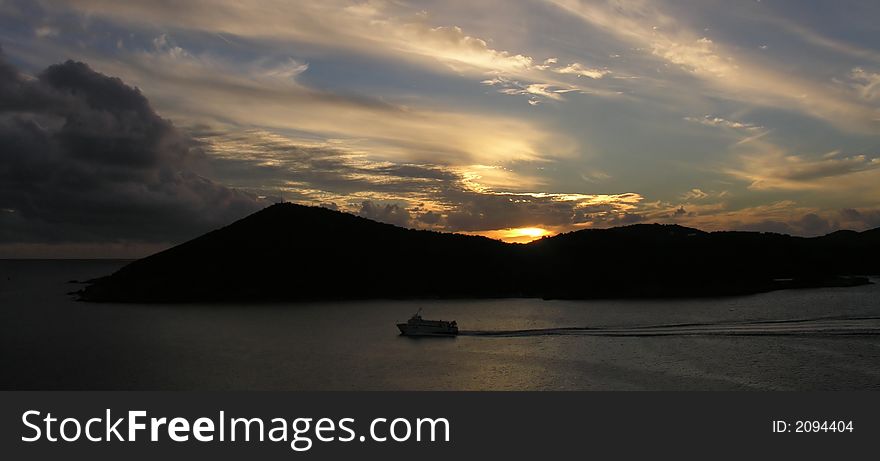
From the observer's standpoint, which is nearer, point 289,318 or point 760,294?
point 289,318

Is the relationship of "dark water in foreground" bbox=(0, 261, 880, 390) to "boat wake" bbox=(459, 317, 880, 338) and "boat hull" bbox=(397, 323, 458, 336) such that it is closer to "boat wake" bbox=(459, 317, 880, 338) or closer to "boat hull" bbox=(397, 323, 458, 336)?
"boat wake" bbox=(459, 317, 880, 338)

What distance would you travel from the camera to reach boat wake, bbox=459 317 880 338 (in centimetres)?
9006

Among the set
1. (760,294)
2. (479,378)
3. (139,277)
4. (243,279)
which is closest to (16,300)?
(139,277)

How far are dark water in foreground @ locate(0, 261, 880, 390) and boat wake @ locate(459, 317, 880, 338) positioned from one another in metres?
0.28

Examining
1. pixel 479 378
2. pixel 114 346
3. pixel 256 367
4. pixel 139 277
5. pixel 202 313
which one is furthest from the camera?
pixel 139 277

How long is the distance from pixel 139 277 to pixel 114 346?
317 feet

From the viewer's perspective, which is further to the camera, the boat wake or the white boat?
the white boat

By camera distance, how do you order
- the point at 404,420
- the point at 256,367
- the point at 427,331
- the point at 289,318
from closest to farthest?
the point at 404,420 → the point at 256,367 → the point at 427,331 → the point at 289,318

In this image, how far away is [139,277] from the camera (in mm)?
177250

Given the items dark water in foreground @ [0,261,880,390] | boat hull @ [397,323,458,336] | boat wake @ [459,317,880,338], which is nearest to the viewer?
dark water in foreground @ [0,261,880,390]

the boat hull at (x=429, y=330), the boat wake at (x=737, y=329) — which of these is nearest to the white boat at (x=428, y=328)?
the boat hull at (x=429, y=330)

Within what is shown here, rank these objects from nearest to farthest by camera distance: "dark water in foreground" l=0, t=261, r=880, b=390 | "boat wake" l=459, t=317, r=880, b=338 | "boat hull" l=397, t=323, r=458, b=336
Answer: "dark water in foreground" l=0, t=261, r=880, b=390
"boat wake" l=459, t=317, r=880, b=338
"boat hull" l=397, t=323, r=458, b=336

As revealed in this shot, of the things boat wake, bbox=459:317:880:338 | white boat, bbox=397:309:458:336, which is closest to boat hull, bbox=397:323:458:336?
white boat, bbox=397:309:458:336

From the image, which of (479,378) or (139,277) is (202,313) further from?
(479,378)
